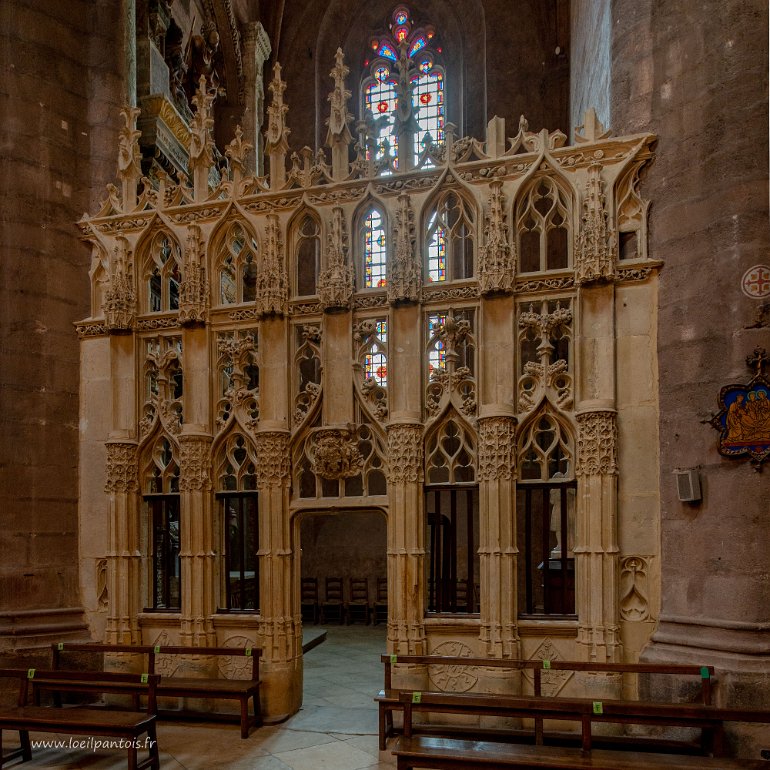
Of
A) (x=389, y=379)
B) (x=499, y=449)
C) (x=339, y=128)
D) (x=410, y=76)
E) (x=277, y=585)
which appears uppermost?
(x=410, y=76)

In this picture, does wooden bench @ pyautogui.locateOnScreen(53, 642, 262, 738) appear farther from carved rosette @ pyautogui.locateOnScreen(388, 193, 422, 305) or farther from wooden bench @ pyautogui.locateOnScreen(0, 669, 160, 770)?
carved rosette @ pyautogui.locateOnScreen(388, 193, 422, 305)

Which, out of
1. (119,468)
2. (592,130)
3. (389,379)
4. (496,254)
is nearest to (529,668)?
(389,379)

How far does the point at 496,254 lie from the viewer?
26.7 ft

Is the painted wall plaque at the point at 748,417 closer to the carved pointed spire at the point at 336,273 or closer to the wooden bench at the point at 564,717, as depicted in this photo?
the wooden bench at the point at 564,717

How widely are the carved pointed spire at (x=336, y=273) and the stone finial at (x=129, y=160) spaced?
2.72 m

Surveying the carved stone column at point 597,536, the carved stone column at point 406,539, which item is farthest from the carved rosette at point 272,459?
the carved stone column at point 597,536

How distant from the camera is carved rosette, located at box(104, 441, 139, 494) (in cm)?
917

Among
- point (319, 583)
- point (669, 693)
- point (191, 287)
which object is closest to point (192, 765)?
point (669, 693)

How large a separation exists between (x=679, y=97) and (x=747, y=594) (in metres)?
4.79

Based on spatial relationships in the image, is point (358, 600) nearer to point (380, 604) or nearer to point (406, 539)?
point (380, 604)

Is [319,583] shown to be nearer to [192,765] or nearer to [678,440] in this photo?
[192,765]

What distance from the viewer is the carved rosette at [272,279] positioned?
882 centimetres

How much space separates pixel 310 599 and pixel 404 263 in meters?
9.43

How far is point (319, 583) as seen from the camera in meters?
16.0
